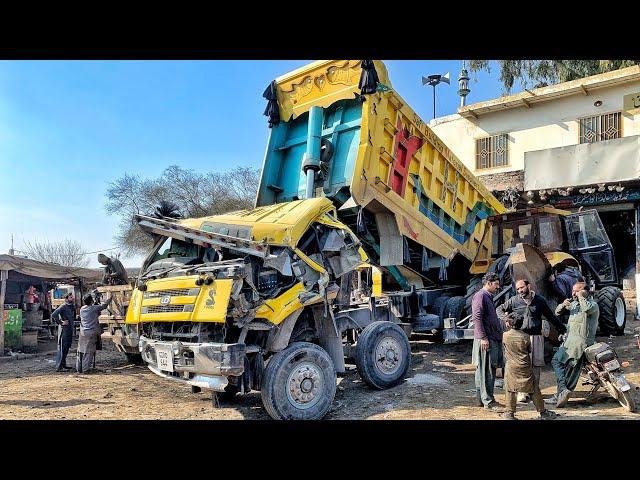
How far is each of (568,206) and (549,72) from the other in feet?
35.1

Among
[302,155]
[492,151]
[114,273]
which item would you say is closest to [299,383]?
[302,155]

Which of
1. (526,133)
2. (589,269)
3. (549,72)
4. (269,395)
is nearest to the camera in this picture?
(269,395)

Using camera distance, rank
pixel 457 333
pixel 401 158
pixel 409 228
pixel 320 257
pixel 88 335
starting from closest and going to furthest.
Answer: pixel 320 257 → pixel 457 333 → pixel 401 158 → pixel 409 228 → pixel 88 335

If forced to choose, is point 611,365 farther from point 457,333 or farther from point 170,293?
point 170,293

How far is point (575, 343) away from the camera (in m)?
5.58

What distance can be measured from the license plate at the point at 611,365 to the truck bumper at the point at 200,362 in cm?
359

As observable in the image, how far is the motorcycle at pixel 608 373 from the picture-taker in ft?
16.9

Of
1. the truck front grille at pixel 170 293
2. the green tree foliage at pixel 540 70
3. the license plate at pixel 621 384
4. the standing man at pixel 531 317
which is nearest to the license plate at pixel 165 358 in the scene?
the truck front grille at pixel 170 293

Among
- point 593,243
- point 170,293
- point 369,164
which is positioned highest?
→ point 369,164

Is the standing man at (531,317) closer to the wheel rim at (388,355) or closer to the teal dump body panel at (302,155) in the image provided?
the wheel rim at (388,355)

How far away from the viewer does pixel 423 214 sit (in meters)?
8.10

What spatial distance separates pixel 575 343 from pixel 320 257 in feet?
9.35
